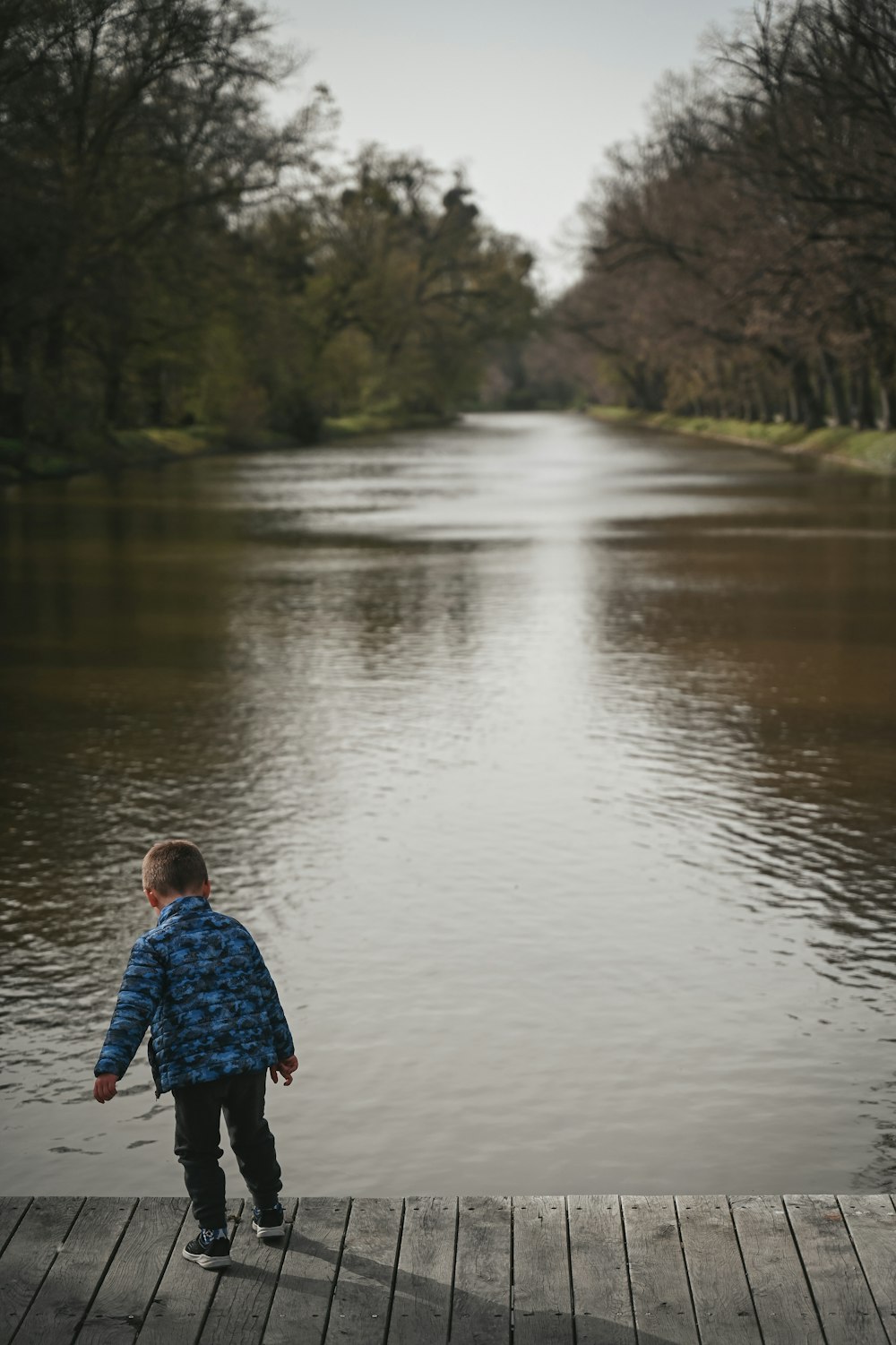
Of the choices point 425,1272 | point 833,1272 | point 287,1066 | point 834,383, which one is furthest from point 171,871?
point 834,383

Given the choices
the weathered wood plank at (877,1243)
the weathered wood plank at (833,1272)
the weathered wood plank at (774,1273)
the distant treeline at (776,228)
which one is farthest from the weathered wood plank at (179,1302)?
the distant treeline at (776,228)

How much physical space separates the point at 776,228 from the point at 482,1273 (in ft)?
148

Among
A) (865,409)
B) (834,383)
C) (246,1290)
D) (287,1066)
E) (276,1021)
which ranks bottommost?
(246,1290)

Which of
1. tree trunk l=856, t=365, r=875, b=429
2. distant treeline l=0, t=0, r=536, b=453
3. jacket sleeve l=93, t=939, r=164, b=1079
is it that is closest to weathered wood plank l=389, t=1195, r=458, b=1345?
jacket sleeve l=93, t=939, r=164, b=1079

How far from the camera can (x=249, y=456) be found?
63250 millimetres

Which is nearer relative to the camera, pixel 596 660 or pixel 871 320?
pixel 596 660

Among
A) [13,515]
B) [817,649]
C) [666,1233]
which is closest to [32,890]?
[666,1233]

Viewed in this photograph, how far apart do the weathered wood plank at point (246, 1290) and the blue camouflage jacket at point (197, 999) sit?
419 mm

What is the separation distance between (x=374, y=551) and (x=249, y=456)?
126ft

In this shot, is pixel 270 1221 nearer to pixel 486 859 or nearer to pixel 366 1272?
pixel 366 1272

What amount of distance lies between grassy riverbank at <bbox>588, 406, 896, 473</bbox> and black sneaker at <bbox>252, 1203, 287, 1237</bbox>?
4397cm

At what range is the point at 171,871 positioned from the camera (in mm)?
4574

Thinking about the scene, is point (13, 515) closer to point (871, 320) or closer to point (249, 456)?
point (871, 320)

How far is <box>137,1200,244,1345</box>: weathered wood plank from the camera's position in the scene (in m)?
4.00
